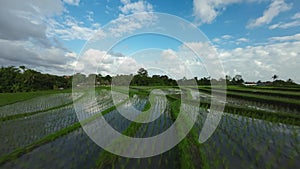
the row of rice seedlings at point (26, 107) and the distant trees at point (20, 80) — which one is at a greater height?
the distant trees at point (20, 80)

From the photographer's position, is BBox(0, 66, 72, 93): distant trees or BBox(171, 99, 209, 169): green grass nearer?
BBox(171, 99, 209, 169): green grass

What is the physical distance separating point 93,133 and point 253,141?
519 cm

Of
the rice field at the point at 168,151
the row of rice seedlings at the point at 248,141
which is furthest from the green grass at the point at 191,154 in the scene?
the row of rice seedlings at the point at 248,141

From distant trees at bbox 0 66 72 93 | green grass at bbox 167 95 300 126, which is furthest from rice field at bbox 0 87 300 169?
distant trees at bbox 0 66 72 93

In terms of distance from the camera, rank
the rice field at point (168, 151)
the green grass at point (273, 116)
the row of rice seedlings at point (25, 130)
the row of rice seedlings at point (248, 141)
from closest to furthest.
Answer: the rice field at point (168, 151) → the row of rice seedlings at point (248, 141) → the row of rice seedlings at point (25, 130) → the green grass at point (273, 116)

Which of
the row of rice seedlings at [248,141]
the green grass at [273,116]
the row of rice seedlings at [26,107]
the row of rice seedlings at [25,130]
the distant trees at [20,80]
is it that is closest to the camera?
the row of rice seedlings at [248,141]

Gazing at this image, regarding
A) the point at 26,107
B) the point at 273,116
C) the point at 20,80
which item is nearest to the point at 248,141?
the point at 273,116

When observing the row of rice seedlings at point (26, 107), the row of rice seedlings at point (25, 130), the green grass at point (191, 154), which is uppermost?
the green grass at point (191, 154)

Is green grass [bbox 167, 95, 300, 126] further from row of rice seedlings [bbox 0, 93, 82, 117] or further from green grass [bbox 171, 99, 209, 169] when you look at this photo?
row of rice seedlings [bbox 0, 93, 82, 117]

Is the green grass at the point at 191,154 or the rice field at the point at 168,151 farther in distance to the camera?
the rice field at the point at 168,151

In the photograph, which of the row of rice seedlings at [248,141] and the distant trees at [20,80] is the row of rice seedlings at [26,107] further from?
the distant trees at [20,80]

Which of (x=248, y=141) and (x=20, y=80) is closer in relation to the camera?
(x=248, y=141)

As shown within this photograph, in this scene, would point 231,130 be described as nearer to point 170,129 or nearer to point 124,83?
point 170,129

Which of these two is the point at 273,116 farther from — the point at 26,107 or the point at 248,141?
the point at 26,107
